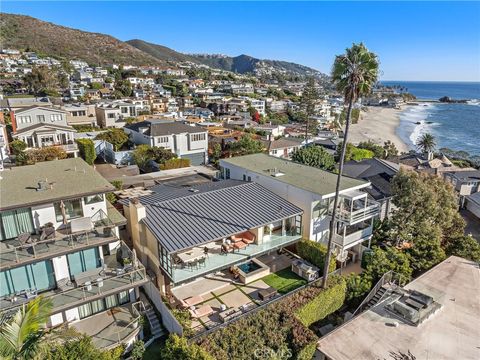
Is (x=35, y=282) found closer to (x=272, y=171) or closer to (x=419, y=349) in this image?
(x=272, y=171)

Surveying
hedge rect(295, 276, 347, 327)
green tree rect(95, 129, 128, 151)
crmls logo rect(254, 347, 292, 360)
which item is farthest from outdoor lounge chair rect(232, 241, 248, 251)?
green tree rect(95, 129, 128, 151)

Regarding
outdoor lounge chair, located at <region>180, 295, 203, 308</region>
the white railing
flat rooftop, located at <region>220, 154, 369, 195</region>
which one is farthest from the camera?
flat rooftop, located at <region>220, 154, 369, 195</region>

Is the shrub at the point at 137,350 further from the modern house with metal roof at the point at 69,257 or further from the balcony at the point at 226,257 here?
the balcony at the point at 226,257

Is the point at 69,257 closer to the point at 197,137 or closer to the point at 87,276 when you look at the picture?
the point at 87,276

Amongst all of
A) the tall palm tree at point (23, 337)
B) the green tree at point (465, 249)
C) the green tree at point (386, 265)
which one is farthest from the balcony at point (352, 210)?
the tall palm tree at point (23, 337)

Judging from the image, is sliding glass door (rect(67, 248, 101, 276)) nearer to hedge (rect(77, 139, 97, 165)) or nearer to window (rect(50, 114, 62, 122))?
hedge (rect(77, 139, 97, 165))

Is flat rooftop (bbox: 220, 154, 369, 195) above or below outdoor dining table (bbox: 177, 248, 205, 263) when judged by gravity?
above
